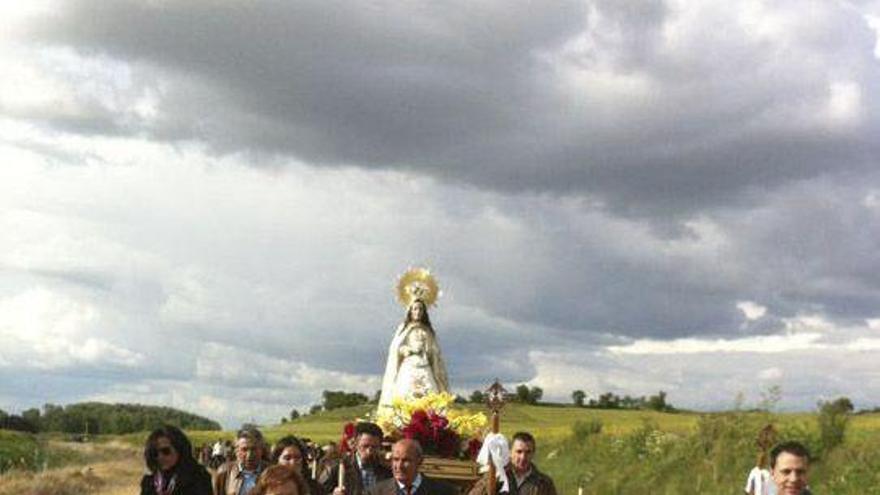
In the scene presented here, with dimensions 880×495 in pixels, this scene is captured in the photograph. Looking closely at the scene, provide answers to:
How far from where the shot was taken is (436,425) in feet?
47.5

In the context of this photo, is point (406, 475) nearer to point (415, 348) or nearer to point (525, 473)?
point (525, 473)

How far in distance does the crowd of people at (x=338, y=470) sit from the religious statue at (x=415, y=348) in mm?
8795

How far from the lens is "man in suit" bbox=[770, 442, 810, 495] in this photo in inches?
281

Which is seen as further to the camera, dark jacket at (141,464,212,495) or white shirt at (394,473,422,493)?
dark jacket at (141,464,212,495)

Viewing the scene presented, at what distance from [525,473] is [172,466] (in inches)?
134

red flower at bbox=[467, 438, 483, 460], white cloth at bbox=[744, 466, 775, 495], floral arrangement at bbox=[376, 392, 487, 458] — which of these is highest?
floral arrangement at bbox=[376, 392, 487, 458]

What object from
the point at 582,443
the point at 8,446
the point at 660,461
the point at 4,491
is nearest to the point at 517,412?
the point at 8,446

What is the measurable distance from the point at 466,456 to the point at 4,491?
63.8 feet

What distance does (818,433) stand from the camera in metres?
31.0

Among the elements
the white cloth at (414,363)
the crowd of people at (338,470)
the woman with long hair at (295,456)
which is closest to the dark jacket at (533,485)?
the crowd of people at (338,470)

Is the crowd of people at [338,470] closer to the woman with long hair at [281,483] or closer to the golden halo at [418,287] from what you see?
the woman with long hair at [281,483]

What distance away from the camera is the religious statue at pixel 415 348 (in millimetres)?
23031

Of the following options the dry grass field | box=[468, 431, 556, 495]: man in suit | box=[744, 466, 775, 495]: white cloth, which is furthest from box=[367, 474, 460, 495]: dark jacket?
the dry grass field

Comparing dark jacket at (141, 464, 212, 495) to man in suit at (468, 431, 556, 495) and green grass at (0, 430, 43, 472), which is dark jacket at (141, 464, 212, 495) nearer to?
man in suit at (468, 431, 556, 495)
